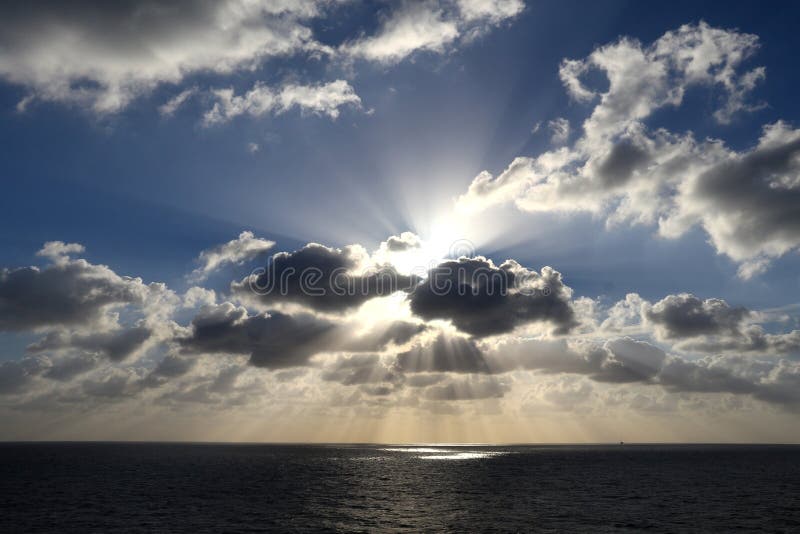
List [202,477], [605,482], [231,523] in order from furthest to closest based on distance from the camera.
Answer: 1. [202,477]
2. [605,482]
3. [231,523]

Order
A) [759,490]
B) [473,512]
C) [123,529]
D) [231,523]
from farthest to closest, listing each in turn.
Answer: [759,490] < [473,512] < [231,523] < [123,529]

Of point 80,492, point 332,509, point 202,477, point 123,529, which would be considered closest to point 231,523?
point 123,529

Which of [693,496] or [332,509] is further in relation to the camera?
[693,496]

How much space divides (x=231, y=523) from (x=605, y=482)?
317ft

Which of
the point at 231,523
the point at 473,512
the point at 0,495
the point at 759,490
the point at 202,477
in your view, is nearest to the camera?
the point at 231,523

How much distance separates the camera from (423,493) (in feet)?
364

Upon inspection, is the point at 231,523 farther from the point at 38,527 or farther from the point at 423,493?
the point at 423,493

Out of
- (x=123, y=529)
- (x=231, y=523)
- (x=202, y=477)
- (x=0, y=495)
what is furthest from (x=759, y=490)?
(x=0, y=495)

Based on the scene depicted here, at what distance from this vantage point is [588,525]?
7162 centimetres

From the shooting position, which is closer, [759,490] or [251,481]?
[759,490]

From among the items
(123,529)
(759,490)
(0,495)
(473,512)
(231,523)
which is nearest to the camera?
(123,529)

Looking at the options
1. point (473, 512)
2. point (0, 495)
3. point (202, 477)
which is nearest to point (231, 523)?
point (473, 512)

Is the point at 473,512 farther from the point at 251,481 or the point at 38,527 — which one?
the point at 251,481

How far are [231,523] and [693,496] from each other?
84.1 metres
